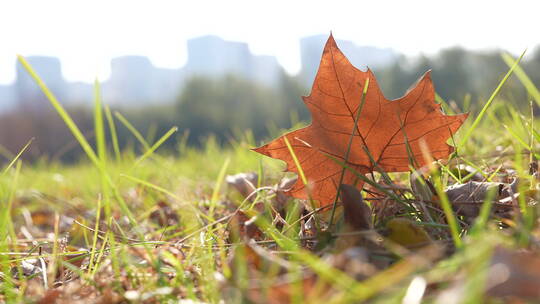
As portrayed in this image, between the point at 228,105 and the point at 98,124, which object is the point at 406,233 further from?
the point at 228,105

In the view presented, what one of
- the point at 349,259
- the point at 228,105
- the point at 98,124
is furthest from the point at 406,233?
the point at 228,105

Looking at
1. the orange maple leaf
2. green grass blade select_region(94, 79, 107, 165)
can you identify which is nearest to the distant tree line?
the orange maple leaf

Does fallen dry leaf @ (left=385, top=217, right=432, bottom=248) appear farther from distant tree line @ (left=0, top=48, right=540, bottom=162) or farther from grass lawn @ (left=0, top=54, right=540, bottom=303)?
distant tree line @ (left=0, top=48, right=540, bottom=162)

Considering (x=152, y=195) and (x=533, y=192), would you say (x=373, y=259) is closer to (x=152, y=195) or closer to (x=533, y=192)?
(x=533, y=192)

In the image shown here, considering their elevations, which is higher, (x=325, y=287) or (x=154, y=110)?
(x=325, y=287)

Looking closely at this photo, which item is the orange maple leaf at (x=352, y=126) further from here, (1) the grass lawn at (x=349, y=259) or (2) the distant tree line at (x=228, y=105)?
(2) the distant tree line at (x=228, y=105)

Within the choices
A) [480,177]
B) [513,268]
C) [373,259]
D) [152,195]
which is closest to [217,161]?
[152,195]
